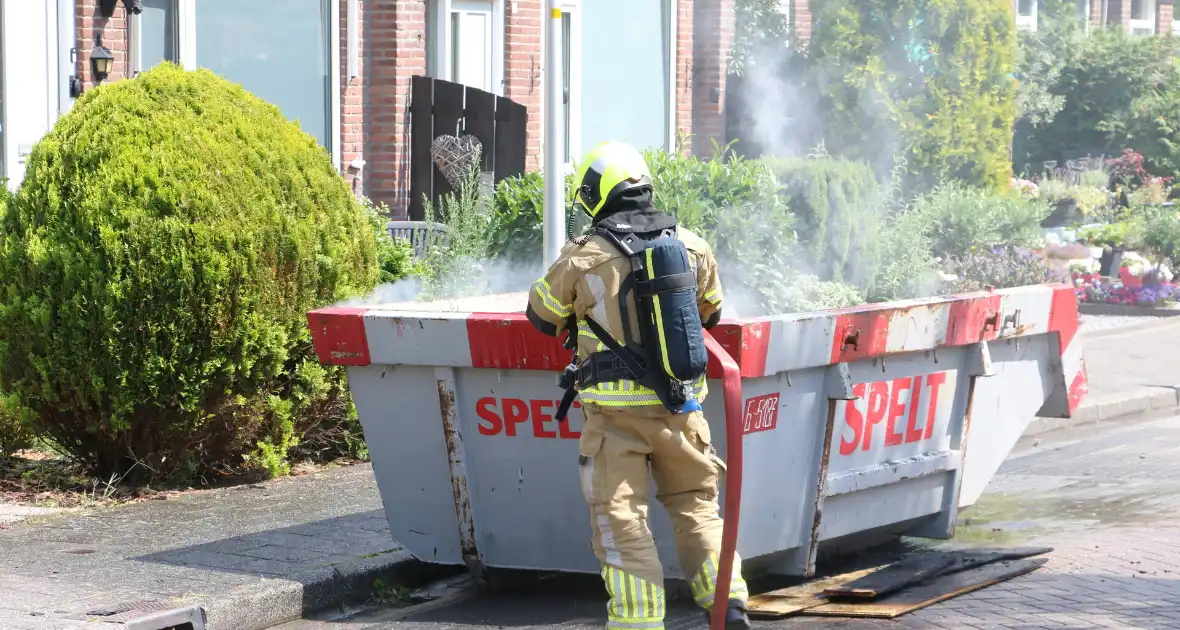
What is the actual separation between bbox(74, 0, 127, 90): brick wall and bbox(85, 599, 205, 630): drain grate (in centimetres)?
590

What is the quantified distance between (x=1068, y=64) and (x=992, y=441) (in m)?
19.3

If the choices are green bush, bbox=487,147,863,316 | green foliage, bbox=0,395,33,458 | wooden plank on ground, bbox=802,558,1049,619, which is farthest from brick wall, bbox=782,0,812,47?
wooden plank on ground, bbox=802,558,1049,619

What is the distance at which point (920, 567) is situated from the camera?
248 inches

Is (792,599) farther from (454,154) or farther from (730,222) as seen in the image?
(454,154)

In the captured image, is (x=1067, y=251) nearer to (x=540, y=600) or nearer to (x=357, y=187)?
(x=357, y=187)

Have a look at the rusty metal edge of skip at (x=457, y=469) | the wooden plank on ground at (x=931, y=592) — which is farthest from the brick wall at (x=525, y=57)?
the rusty metal edge of skip at (x=457, y=469)

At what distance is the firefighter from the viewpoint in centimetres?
499

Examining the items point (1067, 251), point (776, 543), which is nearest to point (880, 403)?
point (776, 543)

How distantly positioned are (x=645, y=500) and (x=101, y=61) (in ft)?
21.8

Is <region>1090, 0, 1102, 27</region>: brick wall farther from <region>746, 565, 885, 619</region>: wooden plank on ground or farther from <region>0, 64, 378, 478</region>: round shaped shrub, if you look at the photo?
<region>746, 565, 885, 619</region>: wooden plank on ground

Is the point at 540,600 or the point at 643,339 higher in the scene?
the point at 643,339

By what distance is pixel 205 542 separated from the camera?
6418mm

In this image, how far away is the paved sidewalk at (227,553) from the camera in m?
5.60

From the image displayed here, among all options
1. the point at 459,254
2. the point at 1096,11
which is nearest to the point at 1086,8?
the point at 1096,11
